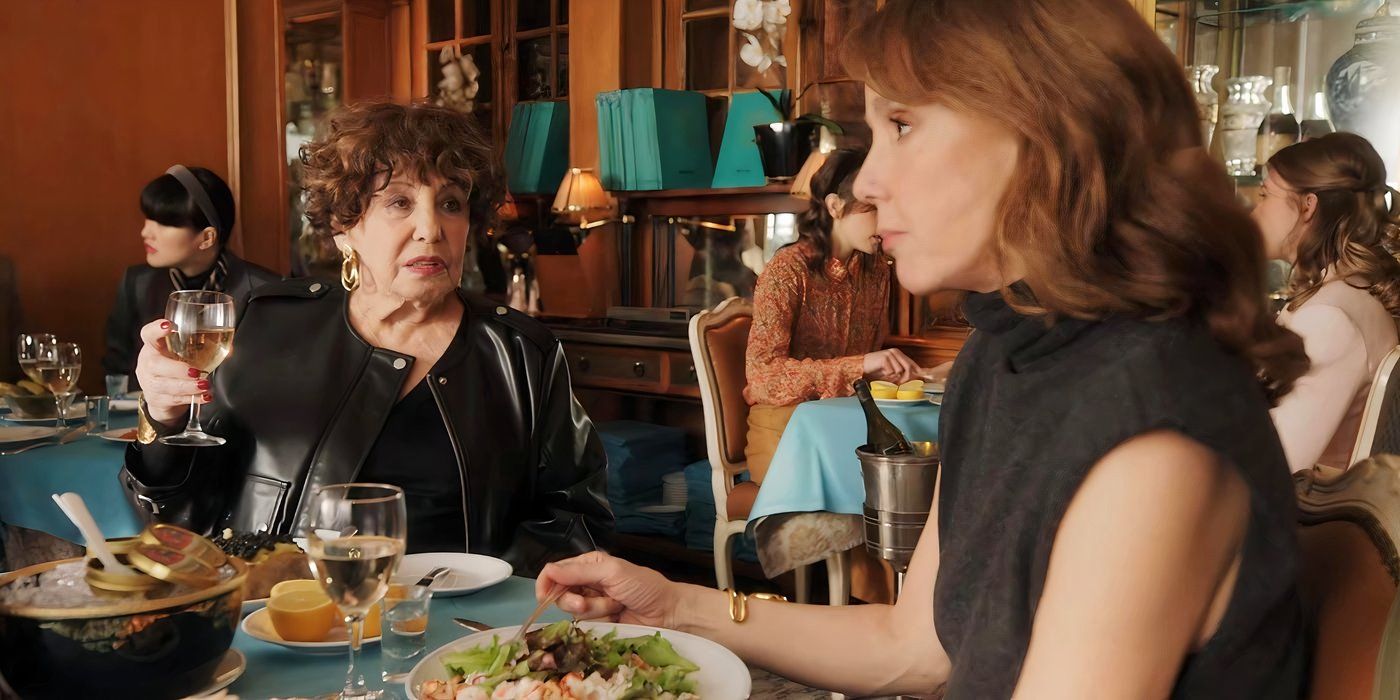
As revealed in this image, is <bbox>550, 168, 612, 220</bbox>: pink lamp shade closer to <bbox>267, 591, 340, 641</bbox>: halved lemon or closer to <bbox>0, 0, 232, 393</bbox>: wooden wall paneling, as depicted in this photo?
<bbox>0, 0, 232, 393</bbox>: wooden wall paneling

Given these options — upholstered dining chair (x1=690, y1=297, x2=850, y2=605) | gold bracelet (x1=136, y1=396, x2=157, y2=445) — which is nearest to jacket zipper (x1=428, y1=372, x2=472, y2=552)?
gold bracelet (x1=136, y1=396, x2=157, y2=445)

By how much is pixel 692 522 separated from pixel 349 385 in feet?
9.43

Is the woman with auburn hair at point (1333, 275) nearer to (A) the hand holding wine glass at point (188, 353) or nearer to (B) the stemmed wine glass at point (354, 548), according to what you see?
(A) the hand holding wine glass at point (188, 353)

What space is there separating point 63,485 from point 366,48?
15.5 feet

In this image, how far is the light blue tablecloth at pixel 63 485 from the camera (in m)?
2.38

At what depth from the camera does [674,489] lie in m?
4.88

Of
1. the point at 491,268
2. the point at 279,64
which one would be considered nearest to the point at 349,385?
the point at 279,64

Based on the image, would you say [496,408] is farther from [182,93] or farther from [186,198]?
[182,93]

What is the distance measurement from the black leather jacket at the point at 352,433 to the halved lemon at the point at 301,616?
2.11 feet

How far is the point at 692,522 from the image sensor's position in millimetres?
4703

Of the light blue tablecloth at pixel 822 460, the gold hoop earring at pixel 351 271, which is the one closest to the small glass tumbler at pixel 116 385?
the gold hoop earring at pixel 351 271

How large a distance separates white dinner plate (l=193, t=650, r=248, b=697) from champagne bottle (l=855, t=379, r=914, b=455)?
1688 millimetres

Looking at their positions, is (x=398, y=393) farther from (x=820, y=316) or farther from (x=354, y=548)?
(x=820, y=316)

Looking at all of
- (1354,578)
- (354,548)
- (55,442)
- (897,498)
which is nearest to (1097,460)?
(1354,578)
